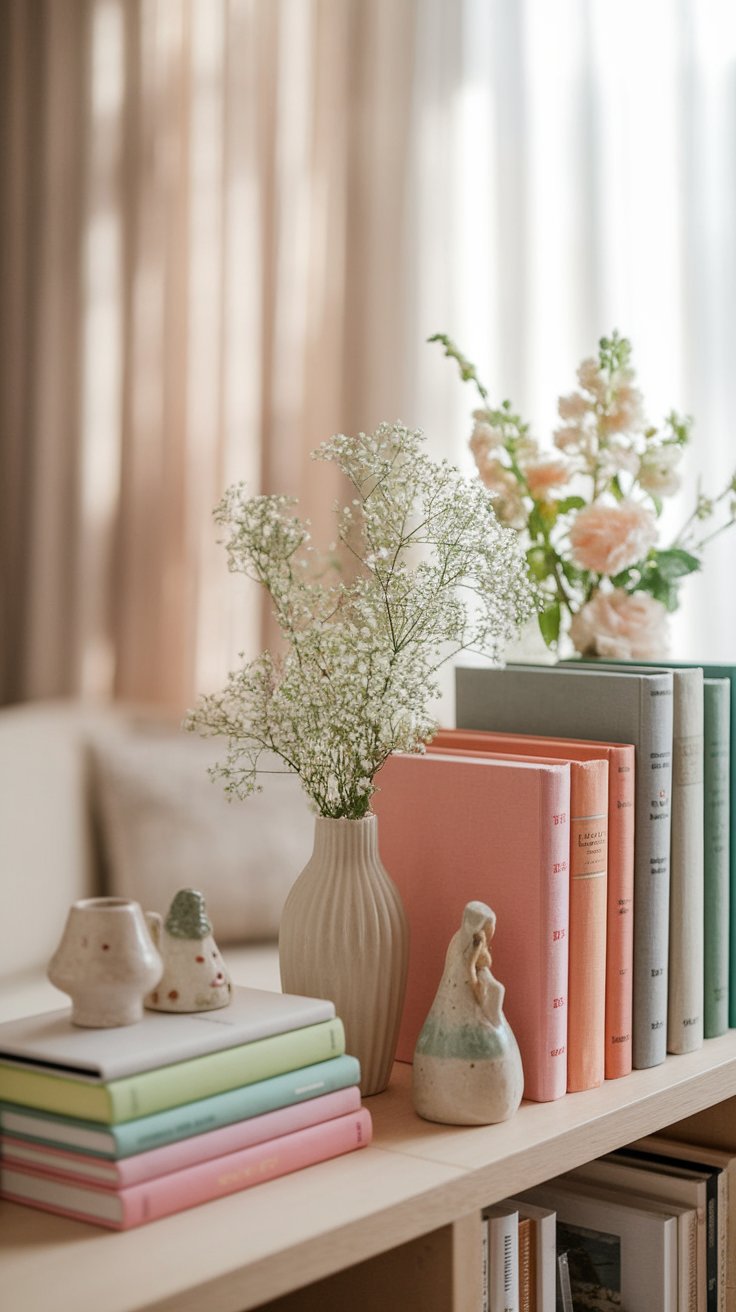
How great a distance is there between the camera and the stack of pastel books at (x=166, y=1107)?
2.47 feet

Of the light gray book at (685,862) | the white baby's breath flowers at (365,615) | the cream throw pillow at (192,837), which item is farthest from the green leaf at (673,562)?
the cream throw pillow at (192,837)

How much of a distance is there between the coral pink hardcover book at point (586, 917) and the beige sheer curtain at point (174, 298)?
1.36 metres

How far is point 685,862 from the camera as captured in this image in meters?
1.09

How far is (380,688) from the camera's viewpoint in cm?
94

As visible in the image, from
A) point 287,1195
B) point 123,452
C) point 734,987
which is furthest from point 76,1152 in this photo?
point 123,452

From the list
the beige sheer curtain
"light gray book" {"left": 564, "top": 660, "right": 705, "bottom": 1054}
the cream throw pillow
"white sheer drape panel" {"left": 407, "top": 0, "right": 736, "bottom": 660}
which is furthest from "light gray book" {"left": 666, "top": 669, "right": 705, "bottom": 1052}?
the beige sheer curtain

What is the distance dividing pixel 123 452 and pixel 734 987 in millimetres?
1877

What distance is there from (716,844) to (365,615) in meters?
0.37

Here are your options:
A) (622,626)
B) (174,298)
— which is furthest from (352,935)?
(174,298)

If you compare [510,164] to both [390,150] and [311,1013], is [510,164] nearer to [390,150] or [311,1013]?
[390,150]

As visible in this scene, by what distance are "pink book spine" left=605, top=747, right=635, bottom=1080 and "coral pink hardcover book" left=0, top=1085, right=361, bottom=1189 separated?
258 millimetres

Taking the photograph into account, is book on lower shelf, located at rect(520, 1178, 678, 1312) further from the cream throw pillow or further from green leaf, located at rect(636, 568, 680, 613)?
the cream throw pillow

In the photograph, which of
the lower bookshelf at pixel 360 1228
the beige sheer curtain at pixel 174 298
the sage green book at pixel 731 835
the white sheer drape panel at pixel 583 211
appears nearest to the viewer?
the lower bookshelf at pixel 360 1228

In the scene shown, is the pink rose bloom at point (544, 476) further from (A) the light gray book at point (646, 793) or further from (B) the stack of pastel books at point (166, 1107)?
(B) the stack of pastel books at point (166, 1107)
